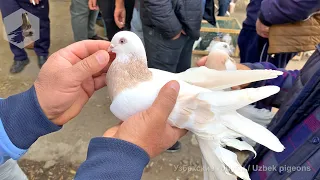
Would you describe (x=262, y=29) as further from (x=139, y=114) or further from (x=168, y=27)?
(x=139, y=114)

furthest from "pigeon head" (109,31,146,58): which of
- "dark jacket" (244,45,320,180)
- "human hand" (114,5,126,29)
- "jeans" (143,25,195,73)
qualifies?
"human hand" (114,5,126,29)

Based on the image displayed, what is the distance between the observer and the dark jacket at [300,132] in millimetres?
814

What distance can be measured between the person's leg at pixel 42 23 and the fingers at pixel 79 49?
5.44 ft

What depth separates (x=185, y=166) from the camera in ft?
6.22

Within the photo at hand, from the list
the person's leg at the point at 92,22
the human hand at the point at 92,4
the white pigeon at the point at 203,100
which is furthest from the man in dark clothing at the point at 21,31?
the white pigeon at the point at 203,100

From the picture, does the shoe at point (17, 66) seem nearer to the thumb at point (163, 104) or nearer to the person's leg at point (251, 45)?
the person's leg at point (251, 45)

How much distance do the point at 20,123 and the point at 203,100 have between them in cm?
51

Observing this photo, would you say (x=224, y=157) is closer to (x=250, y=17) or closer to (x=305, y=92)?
(x=305, y=92)

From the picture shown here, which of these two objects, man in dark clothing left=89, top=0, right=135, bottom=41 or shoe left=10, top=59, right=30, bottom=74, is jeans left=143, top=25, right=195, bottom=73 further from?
shoe left=10, top=59, right=30, bottom=74

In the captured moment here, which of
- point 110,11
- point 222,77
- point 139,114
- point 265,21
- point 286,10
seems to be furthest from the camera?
point 110,11

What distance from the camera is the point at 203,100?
34.7 inches

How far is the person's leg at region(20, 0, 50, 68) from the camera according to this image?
8.13ft

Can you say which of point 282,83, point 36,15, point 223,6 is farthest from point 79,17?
point 282,83

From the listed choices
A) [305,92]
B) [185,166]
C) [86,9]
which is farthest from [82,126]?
[305,92]
